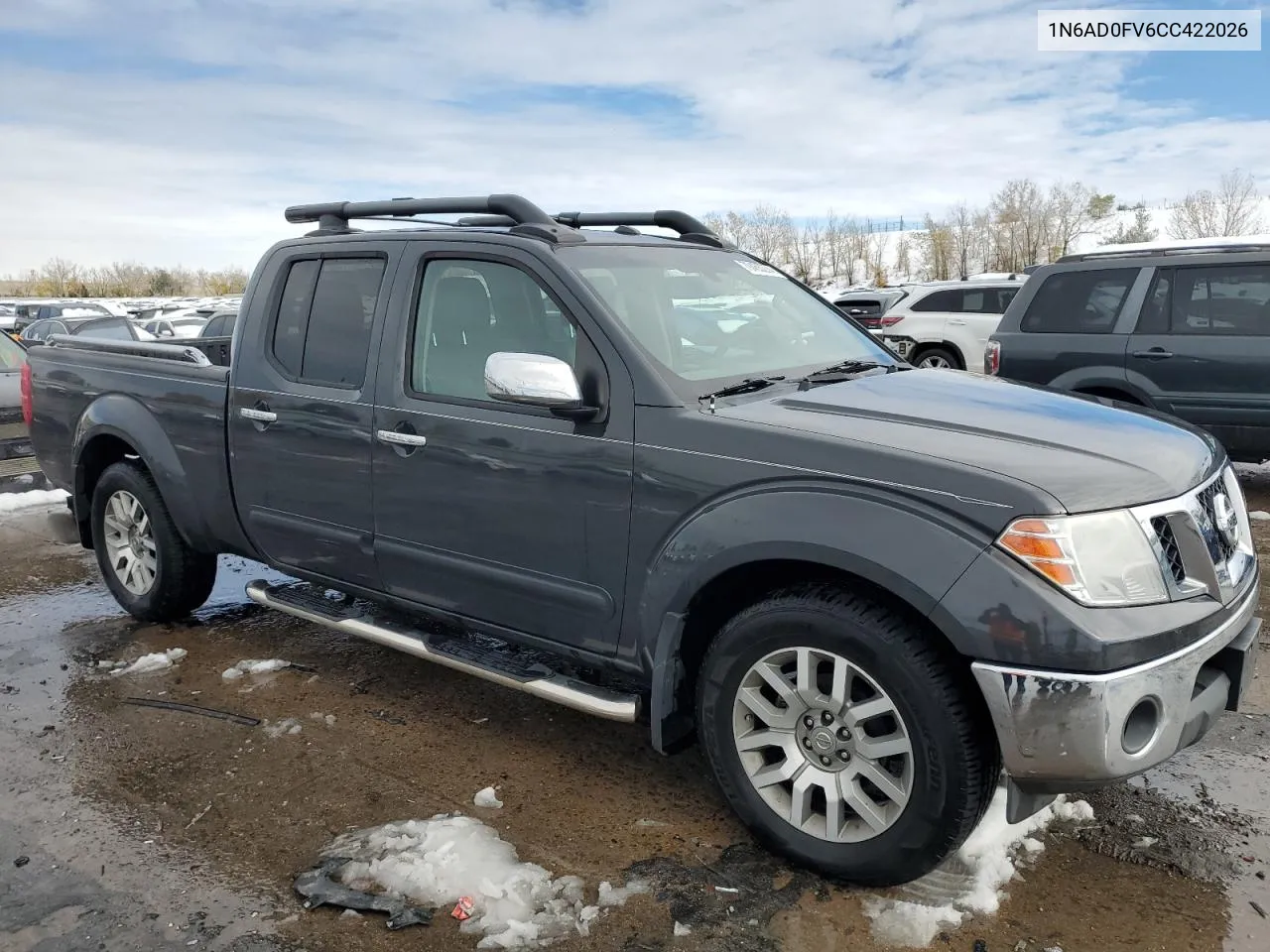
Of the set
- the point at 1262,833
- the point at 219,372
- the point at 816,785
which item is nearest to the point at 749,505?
the point at 816,785

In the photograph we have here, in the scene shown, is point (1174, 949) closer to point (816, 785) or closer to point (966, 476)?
point (816, 785)

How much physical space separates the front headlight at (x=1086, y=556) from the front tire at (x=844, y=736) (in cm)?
36

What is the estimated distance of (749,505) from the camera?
281 centimetres

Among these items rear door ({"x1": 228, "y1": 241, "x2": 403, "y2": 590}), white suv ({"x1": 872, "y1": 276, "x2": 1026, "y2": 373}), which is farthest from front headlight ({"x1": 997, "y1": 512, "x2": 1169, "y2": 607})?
white suv ({"x1": 872, "y1": 276, "x2": 1026, "y2": 373})

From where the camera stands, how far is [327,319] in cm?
408

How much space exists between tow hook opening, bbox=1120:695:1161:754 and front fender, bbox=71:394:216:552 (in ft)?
12.7

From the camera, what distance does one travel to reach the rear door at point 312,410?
3.85 metres

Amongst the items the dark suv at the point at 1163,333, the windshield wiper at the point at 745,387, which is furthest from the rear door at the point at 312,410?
the dark suv at the point at 1163,333

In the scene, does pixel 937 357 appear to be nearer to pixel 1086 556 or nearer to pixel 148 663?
pixel 148 663

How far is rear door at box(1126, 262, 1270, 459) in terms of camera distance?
23.5 ft

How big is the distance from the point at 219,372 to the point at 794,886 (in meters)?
3.26

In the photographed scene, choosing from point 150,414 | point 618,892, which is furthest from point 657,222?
point 618,892

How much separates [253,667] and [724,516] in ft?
9.00

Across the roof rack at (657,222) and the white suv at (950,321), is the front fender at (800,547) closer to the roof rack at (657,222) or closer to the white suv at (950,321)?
the roof rack at (657,222)
